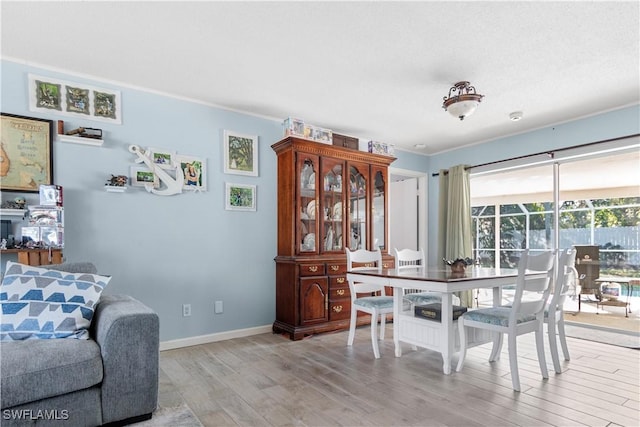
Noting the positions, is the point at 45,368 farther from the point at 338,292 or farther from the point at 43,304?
the point at 338,292

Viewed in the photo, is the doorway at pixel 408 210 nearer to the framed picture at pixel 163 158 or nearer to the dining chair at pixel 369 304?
the dining chair at pixel 369 304

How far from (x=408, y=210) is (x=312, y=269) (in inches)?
104

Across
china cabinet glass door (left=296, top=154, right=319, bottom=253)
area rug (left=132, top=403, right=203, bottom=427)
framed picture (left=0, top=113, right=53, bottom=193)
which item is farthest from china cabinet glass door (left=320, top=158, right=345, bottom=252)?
framed picture (left=0, top=113, right=53, bottom=193)

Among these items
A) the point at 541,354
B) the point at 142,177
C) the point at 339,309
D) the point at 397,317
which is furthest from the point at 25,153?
the point at 541,354

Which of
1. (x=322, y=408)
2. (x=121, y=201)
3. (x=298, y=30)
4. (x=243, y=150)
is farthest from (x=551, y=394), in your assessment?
(x=121, y=201)

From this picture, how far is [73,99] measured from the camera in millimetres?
2955

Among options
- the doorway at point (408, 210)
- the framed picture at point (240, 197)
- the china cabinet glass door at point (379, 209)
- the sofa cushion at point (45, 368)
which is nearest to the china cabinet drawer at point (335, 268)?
the china cabinet glass door at point (379, 209)

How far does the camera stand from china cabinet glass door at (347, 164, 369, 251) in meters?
4.25

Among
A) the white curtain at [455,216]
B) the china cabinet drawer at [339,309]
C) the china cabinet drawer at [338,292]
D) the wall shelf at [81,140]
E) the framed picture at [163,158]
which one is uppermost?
the wall shelf at [81,140]

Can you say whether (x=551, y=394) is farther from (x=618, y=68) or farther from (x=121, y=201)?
(x=121, y=201)

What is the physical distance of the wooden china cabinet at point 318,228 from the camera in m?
3.70

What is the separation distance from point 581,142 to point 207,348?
4.49 m

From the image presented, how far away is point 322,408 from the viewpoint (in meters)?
2.11

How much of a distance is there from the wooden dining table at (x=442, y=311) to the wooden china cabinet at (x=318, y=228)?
764mm
